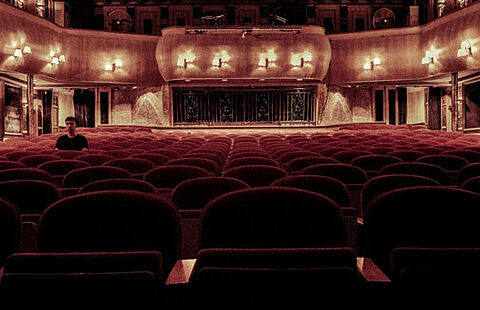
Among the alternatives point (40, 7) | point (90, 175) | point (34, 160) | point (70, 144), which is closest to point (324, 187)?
point (90, 175)

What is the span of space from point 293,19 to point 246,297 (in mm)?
26166

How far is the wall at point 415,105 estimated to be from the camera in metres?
25.5

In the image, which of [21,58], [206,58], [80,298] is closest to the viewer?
[80,298]

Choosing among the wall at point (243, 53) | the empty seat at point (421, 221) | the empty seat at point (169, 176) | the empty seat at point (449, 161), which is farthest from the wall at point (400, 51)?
the empty seat at point (421, 221)

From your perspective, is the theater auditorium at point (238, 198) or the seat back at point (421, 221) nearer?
the theater auditorium at point (238, 198)

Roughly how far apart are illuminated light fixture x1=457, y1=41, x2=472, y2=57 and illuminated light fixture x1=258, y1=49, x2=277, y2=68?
7.42 metres

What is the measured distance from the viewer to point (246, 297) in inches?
61.5

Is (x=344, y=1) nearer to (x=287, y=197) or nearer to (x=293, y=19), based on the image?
(x=293, y=19)

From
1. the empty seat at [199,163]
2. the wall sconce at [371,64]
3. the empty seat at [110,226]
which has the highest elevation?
the wall sconce at [371,64]

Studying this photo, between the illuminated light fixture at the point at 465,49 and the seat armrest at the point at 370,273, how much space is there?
1743cm

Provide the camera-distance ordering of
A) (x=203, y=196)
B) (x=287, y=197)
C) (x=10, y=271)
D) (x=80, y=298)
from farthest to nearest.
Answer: (x=203, y=196)
(x=287, y=197)
(x=10, y=271)
(x=80, y=298)

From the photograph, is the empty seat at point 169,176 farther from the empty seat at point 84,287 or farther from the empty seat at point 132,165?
the empty seat at point 84,287

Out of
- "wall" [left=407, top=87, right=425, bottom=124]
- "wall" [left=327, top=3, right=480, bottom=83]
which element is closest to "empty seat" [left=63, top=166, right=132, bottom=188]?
"wall" [left=327, top=3, right=480, bottom=83]

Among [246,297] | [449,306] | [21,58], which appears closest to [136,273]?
[246,297]
